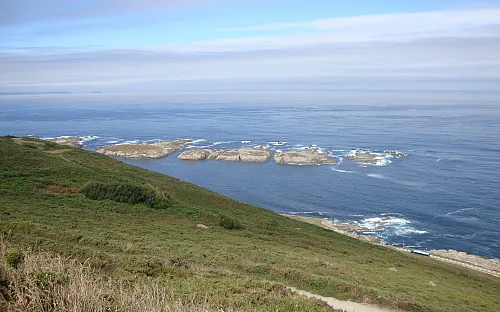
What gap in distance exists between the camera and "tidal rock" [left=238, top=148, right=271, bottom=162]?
85.1m

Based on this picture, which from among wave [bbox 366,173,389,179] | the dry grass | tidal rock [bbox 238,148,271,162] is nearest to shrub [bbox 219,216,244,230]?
the dry grass

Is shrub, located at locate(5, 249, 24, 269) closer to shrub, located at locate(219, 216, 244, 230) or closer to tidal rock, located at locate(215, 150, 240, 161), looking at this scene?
shrub, located at locate(219, 216, 244, 230)

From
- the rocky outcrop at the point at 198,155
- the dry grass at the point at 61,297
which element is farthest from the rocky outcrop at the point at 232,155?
the dry grass at the point at 61,297

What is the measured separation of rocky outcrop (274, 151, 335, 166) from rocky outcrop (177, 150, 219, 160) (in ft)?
47.8

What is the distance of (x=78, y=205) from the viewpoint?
77.8ft

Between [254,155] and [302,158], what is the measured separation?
10952 mm

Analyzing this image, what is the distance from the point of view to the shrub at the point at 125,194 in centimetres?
2711

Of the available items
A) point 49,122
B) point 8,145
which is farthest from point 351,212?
point 49,122

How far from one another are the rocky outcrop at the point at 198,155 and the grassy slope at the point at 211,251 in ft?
176

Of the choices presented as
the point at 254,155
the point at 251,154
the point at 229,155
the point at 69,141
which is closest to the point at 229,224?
the point at 254,155

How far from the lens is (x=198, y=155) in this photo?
87.7 metres

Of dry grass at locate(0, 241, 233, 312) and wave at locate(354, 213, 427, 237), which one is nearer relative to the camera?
dry grass at locate(0, 241, 233, 312)

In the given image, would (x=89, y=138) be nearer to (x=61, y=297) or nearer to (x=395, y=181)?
(x=395, y=181)

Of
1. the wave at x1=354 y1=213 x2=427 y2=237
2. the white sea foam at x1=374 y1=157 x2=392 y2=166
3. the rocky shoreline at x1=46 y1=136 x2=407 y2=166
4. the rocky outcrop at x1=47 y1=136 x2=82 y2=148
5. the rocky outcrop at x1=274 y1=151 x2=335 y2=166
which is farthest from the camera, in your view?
the rocky outcrop at x1=47 y1=136 x2=82 y2=148
